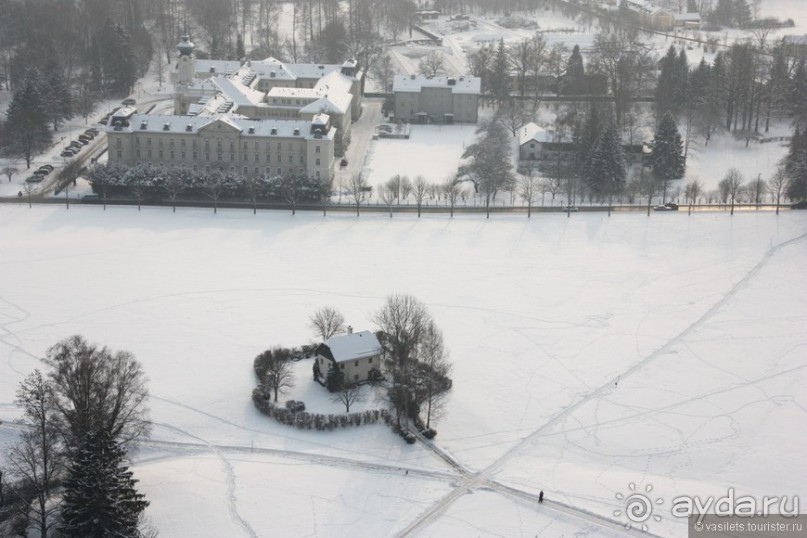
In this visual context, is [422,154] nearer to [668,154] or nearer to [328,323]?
[668,154]

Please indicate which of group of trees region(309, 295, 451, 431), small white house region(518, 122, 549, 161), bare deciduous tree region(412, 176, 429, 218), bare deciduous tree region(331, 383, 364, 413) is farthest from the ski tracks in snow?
small white house region(518, 122, 549, 161)

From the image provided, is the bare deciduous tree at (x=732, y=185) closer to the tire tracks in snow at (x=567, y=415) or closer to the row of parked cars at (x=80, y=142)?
the tire tracks in snow at (x=567, y=415)

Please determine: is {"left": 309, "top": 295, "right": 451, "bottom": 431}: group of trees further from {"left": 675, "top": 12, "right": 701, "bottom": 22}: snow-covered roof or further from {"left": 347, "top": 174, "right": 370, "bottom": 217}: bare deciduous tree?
{"left": 675, "top": 12, "right": 701, "bottom": 22}: snow-covered roof

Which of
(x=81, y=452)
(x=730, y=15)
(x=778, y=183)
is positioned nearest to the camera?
(x=81, y=452)

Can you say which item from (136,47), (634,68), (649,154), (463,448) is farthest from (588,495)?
(136,47)

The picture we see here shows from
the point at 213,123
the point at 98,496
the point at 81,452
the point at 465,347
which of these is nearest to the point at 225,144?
the point at 213,123

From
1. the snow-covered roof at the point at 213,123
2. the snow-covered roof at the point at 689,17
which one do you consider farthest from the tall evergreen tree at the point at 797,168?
the snow-covered roof at the point at 689,17

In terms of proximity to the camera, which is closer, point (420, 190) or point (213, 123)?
point (420, 190)
